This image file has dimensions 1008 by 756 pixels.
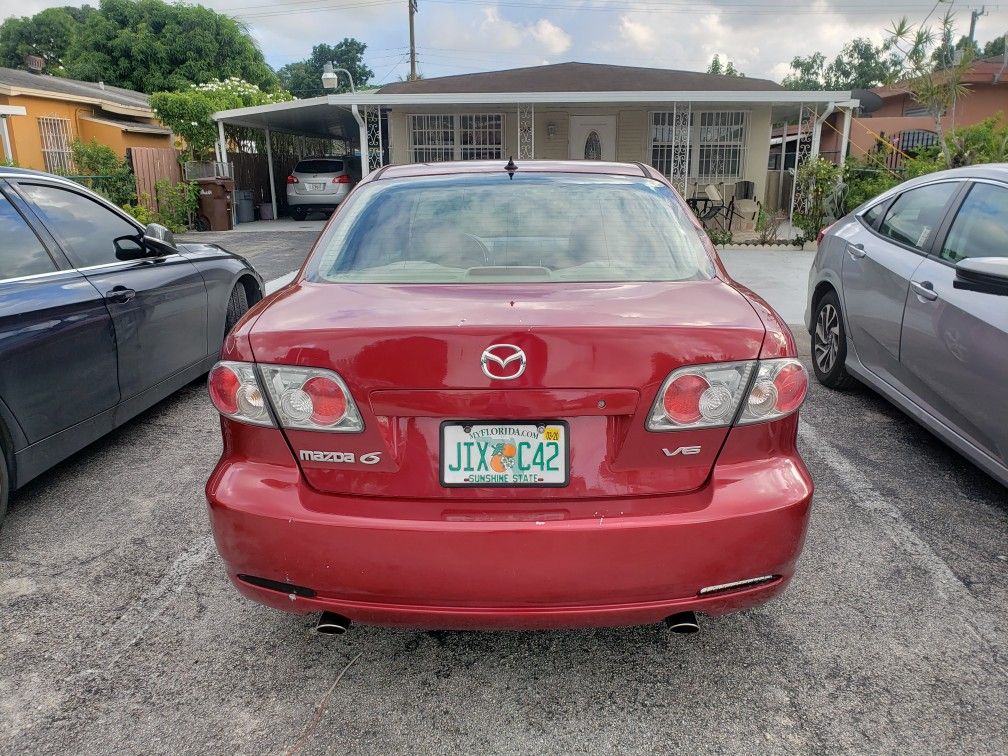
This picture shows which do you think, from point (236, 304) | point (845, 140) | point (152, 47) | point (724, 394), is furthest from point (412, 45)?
point (724, 394)

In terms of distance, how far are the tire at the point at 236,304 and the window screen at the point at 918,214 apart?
4309 mm

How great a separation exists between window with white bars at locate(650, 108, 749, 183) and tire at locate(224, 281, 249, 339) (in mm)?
13370

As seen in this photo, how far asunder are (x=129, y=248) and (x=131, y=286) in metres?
0.45

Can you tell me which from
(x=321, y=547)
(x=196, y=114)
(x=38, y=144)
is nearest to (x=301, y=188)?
(x=196, y=114)

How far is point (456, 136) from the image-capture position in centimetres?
1834

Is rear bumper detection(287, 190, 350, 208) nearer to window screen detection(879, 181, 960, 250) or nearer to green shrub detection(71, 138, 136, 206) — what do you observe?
green shrub detection(71, 138, 136, 206)

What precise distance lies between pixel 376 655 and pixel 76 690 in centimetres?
90

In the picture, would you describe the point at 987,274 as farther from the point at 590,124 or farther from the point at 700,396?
the point at 590,124

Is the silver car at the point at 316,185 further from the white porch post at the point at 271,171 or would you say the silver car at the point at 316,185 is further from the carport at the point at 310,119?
the white porch post at the point at 271,171

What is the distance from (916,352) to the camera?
3.93 meters

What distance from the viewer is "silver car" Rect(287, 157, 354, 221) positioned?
1928cm

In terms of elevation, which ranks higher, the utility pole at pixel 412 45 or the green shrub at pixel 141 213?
the utility pole at pixel 412 45

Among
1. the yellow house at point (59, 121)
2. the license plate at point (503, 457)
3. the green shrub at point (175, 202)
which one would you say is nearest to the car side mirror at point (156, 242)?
the license plate at point (503, 457)

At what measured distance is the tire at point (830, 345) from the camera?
5.07 metres
